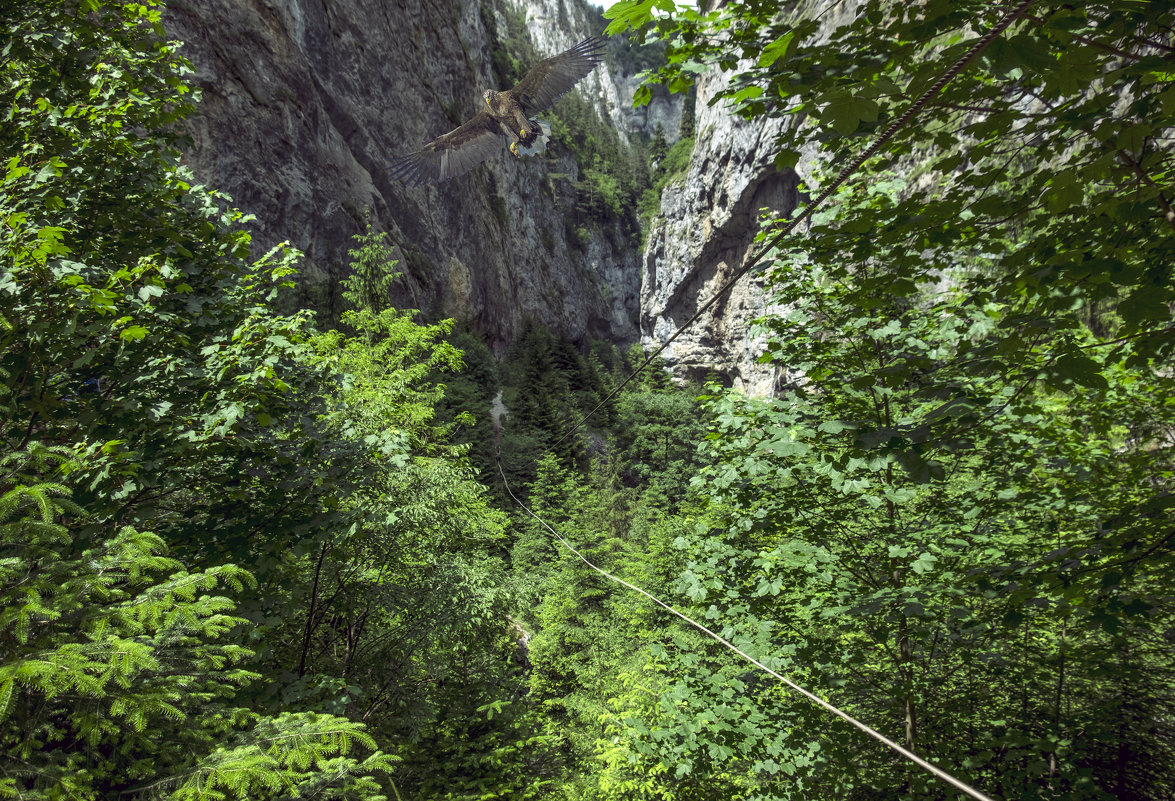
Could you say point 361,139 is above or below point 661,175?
below

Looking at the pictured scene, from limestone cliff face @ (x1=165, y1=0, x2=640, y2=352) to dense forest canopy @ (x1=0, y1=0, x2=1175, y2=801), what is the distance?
5422 millimetres

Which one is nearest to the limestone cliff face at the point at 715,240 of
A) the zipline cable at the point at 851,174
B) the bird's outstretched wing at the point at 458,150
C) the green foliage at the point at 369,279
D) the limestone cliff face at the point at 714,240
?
the limestone cliff face at the point at 714,240

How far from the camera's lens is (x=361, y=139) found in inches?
914

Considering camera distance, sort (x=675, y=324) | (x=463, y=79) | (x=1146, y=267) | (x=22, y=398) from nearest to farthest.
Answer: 1. (x=1146, y=267)
2. (x=22, y=398)
3. (x=463, y=79)
4. (x=675, y=324)

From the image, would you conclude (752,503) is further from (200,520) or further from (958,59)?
(200,520)

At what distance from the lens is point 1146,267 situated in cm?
230

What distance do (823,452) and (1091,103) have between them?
2.35m

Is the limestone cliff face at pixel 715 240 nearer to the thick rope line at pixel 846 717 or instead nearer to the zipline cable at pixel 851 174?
the zipline cable at pixel 851 174

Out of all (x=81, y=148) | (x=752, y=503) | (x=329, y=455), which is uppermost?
(x=81, y=148)

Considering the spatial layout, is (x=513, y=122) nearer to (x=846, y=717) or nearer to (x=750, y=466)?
(x=750, y=466)

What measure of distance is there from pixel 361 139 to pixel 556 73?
51.9 ft

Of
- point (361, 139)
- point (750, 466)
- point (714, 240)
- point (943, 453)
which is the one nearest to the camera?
point (943, 453)

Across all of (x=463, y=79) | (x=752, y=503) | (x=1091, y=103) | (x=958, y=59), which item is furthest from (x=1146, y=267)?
(x=463, y=79)

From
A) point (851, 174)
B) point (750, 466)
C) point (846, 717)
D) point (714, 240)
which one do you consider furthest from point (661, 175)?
point (846, 717)
